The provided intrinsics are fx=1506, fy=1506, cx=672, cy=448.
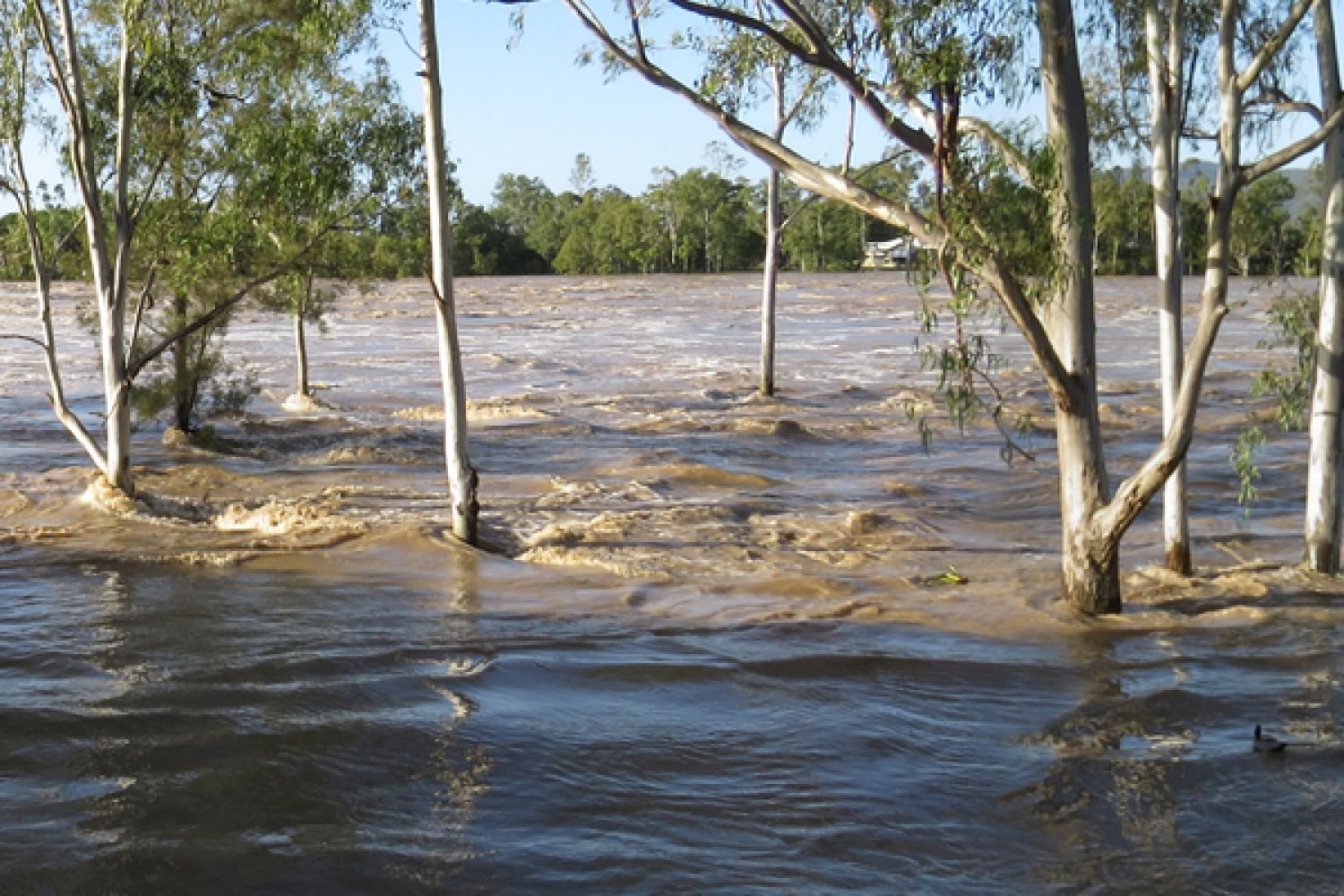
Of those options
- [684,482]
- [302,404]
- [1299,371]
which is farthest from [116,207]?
[302,404]

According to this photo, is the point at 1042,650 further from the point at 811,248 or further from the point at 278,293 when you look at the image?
the point at 811,248

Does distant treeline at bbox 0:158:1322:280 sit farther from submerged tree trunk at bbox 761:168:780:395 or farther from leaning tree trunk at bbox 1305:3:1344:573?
leaning tree trunk at bbox 1305:3:1344:573

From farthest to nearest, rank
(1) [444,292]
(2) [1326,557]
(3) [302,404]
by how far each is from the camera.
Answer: (3) [302,404]
(1) [444,292]
(2) [1326,557]

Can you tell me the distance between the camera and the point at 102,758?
23.0 ft

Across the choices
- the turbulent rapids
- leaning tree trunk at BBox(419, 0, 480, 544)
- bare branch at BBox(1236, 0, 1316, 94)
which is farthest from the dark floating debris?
leaning tree trunk at BBox(419, 0, 480, 544)

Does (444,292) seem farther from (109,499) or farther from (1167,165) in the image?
(1167,165)

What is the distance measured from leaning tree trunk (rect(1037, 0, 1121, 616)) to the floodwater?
0.41m

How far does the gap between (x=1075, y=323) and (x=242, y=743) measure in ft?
17.3

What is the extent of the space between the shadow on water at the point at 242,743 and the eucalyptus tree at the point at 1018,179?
12.0 ft

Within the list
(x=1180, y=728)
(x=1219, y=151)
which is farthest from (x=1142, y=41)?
(x=1180, y=728)

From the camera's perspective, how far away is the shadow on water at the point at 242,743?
578 cm

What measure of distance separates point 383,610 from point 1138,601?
17.2ft

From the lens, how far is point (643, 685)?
853 cm

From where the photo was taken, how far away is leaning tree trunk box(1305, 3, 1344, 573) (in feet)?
32.4
